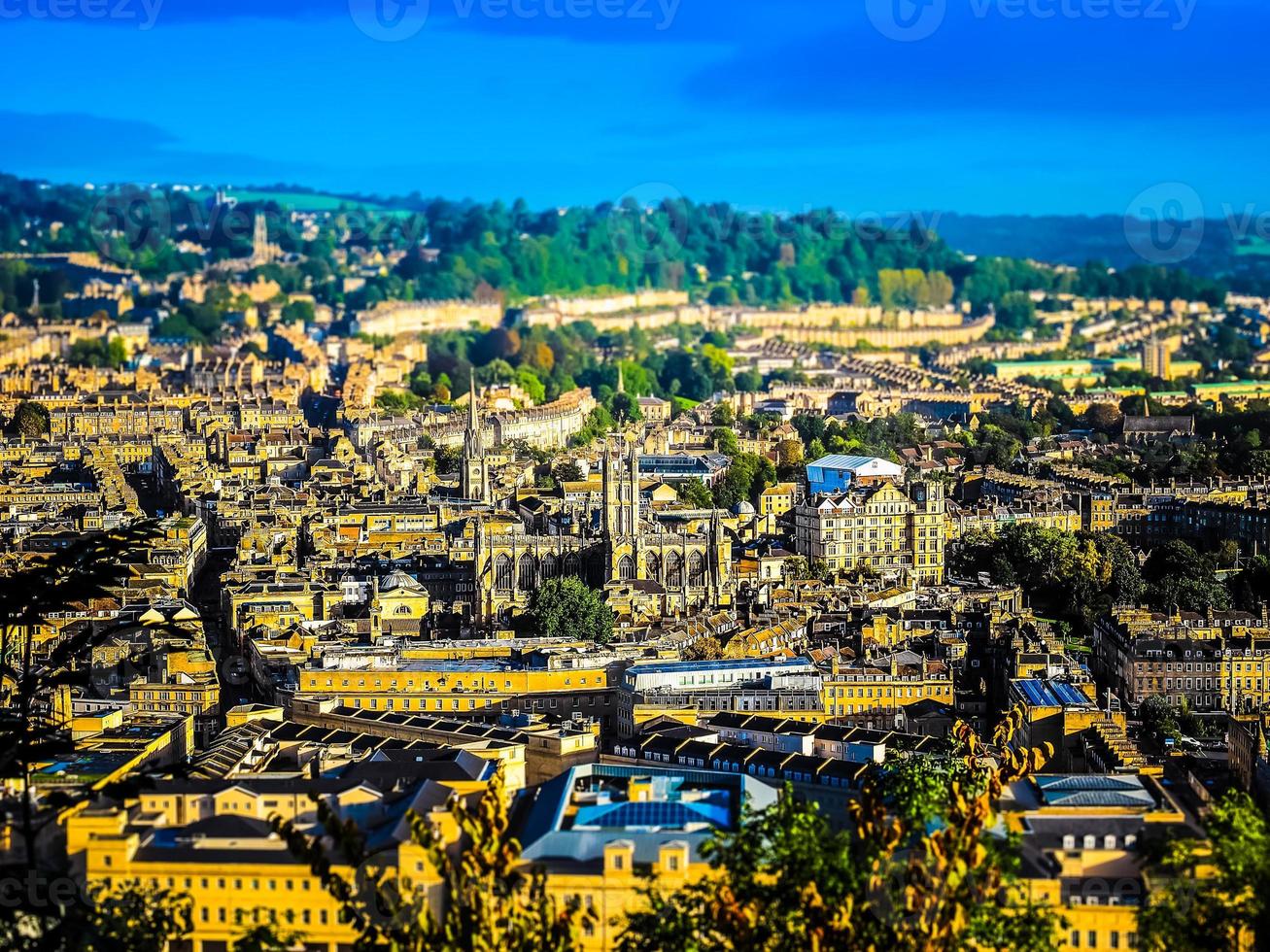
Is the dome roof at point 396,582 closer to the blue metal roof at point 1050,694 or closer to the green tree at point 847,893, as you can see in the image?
the blue metal roof at point 1050,694

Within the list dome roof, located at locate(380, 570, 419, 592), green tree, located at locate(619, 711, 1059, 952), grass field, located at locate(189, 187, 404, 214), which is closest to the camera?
green tree, located at locate(619, 711, 1059, 952)

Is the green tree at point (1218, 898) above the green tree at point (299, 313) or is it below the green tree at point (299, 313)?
below

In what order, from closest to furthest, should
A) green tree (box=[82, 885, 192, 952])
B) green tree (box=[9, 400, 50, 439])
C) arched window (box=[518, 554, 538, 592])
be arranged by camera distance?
1. green tree (box=[82, 885, 192, 952])
2. arched window (box=[518, 554, 538, 592])
3. green tree (box=[9, 400, 50, 439])

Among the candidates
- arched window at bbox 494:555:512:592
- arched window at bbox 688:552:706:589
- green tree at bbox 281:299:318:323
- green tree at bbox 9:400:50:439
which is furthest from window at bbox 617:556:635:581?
green tree at bbox 281:299:318:323

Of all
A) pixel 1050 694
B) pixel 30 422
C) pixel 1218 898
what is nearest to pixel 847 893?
pixel 1218 898

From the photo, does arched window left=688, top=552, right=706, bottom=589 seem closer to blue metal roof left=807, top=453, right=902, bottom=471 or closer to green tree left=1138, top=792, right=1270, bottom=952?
blue metal roof left=807, top=453, right=902, bottom=471

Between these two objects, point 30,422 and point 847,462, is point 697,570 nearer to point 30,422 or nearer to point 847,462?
point 847,462

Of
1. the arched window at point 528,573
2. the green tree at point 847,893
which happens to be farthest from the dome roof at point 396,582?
the green tree at point 847,893
